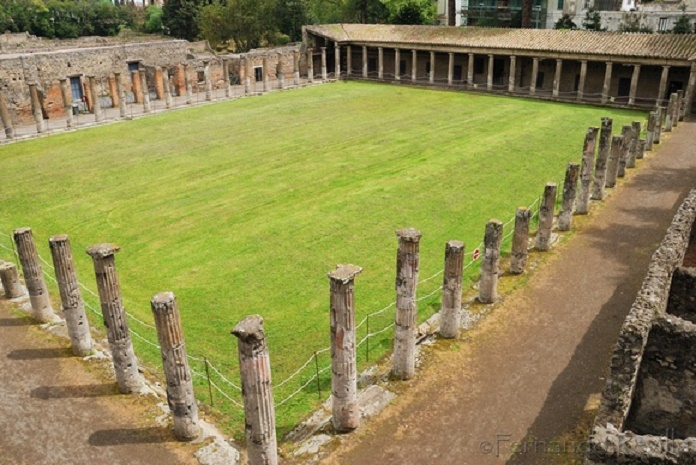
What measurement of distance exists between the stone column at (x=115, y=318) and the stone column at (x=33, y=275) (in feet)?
10.3

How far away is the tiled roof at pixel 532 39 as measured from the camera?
110 ft

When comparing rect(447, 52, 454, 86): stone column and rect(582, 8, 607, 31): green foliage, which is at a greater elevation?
rect(582, 8, 607, 31): green foliage

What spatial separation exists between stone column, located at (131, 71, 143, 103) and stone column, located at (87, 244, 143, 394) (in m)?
30.2

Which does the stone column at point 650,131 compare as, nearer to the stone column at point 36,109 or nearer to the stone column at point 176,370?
the stone column at point 176,370

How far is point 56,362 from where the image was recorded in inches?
454

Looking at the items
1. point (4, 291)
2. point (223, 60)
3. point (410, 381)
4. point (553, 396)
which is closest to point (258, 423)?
point (410, 381)

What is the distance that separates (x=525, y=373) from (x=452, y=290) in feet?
6.52

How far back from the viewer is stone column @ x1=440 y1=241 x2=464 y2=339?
37.7 feet

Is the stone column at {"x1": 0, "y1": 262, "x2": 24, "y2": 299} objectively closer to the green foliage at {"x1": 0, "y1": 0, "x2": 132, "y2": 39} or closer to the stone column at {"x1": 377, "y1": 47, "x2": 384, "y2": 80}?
the stone column at {"x1": 377, "y1": 47, "x2": 384, "y2": 80}

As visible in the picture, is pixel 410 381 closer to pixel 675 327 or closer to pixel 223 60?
pixel 675 327

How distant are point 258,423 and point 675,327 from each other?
6.05 m

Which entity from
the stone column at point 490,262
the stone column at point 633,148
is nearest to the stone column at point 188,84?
the stone column at point 633,148

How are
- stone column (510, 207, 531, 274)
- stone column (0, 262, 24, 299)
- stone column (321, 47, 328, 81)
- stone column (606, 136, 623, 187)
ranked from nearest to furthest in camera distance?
stone column (0, 262, 24, 299) < stone column (510, 207, 531, 274) < stone column (606, 136, 623, 187) < stone column (321, 47, 328, 81)

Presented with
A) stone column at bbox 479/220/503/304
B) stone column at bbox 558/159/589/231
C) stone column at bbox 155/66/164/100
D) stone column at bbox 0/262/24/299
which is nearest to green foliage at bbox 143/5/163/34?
stone column at bbox 155/66/164/100
